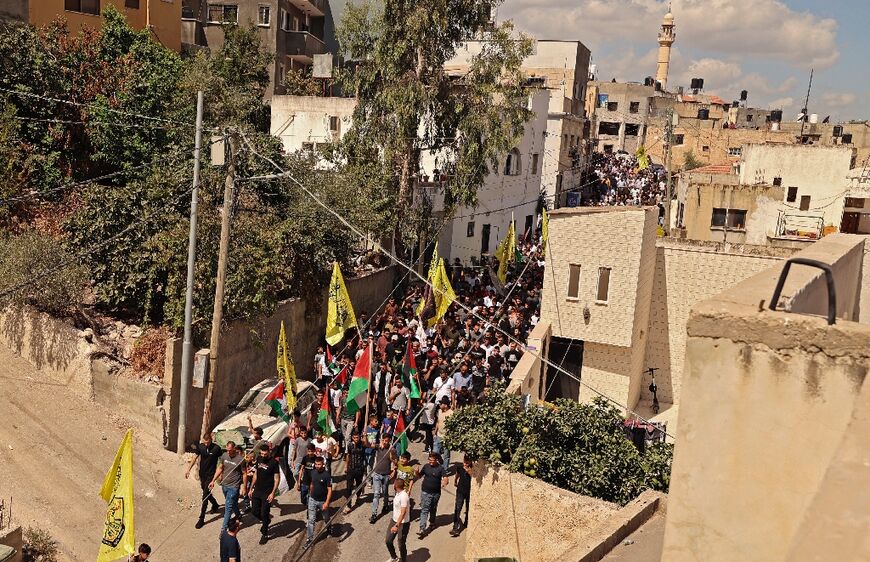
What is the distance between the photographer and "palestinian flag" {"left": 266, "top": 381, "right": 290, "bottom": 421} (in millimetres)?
14094

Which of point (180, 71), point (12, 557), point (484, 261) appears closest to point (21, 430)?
point (12, 557)

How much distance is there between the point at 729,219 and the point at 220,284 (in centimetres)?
1971

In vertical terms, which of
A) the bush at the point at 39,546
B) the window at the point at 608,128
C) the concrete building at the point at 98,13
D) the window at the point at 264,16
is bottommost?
the bush at the point at 39,546

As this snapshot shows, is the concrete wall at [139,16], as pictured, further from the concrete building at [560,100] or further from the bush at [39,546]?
the bush at [39,546]

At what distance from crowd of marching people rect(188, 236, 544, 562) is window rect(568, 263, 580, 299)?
181 cm

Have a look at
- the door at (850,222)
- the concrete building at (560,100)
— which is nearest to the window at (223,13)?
the concrete building at (560,100)

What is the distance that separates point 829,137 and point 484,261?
3132 cm

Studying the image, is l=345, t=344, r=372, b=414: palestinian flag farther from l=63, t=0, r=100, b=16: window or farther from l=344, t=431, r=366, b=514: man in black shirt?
l=63, t=0, r=100, b=16: window

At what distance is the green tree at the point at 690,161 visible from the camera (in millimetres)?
56250

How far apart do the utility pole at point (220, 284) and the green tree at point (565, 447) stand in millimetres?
5171

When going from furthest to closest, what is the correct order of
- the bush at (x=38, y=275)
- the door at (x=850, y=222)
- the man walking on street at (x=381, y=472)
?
the door at (x=850, y=222) → the bush at (x=38, y=275) → the man walking on street at (x=381, y=472)

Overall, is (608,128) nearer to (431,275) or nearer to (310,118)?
(310,118)

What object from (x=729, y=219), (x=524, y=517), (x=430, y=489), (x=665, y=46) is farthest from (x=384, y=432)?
(x=665, y=46)

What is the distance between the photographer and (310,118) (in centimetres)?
3066
